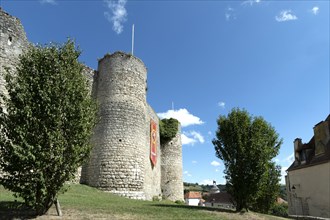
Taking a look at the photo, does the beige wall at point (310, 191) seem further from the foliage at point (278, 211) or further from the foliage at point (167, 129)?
the foliage at point (167, 129)

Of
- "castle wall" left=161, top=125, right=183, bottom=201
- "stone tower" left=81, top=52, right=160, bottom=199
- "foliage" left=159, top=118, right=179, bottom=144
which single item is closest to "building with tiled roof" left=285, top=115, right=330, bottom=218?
"castle wall" left=161, top=125, right=183, bottom=201

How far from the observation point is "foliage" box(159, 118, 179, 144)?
30953mm

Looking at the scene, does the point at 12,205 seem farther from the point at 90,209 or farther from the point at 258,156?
the point at 258,156

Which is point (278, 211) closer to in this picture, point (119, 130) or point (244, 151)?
point (244, 151)

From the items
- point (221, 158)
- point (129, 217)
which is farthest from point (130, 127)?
point (129, 217)

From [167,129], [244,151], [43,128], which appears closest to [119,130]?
Result: [244,151]

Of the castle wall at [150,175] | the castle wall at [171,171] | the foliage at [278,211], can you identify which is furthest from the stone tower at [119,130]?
the foliage at [278,211]

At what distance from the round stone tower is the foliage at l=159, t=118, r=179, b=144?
10250mm

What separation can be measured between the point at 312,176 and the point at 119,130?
15612 mm

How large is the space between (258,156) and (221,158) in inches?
80.6

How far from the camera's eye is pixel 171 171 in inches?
1197

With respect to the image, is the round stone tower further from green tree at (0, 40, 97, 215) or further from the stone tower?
green tree at (0, 40, 97, 215)

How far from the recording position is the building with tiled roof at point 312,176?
19.6 meters

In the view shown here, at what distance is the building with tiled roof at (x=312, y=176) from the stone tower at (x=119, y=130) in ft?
42.9
